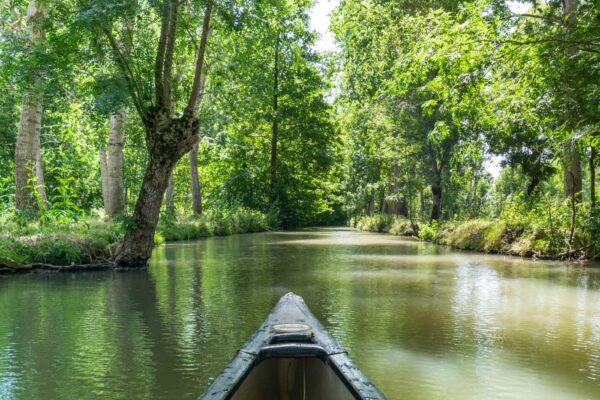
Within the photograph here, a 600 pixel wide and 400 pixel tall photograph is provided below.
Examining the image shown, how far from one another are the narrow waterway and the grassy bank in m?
2.01

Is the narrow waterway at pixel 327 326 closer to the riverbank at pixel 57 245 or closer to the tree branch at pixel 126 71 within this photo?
the riverbank at pixel 57 245

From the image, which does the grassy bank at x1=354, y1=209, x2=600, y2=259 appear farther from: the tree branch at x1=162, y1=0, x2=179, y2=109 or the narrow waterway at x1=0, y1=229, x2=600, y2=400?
the tree branch at x1=162, y1=0, x2=179, y2=109

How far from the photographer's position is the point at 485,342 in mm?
5895

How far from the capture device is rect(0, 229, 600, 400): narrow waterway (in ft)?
14.9

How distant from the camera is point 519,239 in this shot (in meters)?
16.2

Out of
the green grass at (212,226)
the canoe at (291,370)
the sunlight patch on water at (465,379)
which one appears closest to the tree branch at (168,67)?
the sunlight patch on water at (465,379)

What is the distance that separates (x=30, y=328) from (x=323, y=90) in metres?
30.6

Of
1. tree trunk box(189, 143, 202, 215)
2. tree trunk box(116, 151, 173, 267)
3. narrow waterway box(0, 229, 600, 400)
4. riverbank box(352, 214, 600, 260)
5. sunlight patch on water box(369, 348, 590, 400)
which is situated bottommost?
sunlight patch on water box(369, 348, 590, 400)

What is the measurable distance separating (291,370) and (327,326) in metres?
2.78

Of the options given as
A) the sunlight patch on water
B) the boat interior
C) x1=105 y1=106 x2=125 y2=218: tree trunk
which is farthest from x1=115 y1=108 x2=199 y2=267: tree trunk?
the boat interior

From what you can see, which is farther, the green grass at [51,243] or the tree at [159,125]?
the tree at [159,125]

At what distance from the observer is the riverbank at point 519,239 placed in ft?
46.8

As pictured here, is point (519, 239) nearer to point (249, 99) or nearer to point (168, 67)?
point (249, 99)

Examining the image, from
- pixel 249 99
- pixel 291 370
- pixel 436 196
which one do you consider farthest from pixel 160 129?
pixel 436 196
